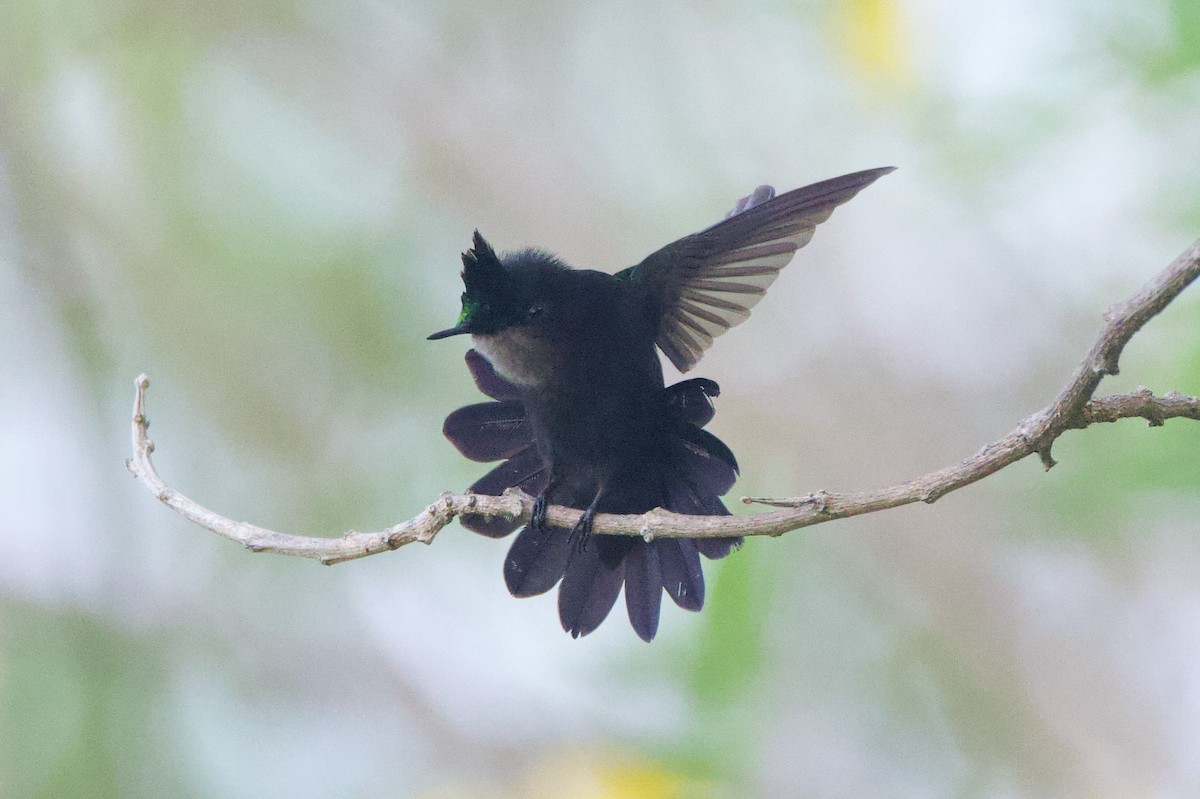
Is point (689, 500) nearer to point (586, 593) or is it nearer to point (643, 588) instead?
point (643, 588)

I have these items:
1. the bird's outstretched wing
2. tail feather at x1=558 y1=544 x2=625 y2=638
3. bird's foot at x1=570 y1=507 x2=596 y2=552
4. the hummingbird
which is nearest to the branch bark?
bird's foot at x1=570 y1=507 x2=596 y2=552

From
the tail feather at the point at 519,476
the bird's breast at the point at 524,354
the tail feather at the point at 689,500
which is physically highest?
the bird's breast at the point at 524,354

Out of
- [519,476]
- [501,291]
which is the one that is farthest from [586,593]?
[501,291]

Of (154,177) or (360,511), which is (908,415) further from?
(154,177)

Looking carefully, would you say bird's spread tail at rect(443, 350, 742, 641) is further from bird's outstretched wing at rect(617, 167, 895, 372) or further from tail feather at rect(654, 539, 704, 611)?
bird's outstretched wing at rect(617, 167, 895, 372)

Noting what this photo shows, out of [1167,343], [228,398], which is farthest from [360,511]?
[1167,343]

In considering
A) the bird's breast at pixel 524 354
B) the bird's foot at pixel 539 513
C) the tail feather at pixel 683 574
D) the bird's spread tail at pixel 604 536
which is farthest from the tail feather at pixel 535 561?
the bird's breast at pixel 524 354

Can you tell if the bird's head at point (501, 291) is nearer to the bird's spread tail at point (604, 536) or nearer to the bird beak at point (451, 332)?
the bird beak at point (451, 332)
